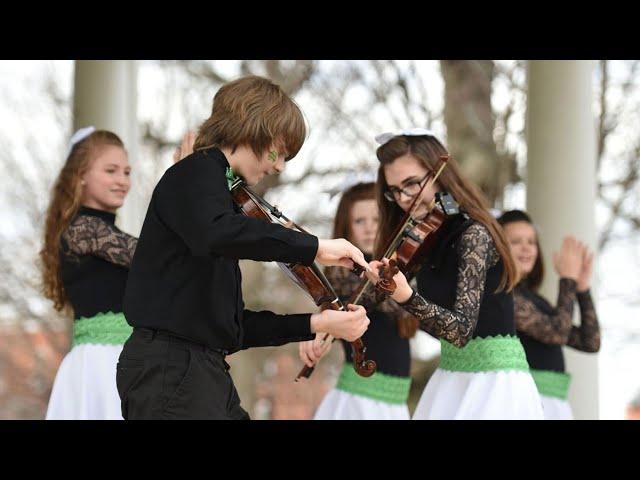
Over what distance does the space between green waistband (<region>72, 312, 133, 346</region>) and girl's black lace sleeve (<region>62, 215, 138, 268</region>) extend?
0.99ft

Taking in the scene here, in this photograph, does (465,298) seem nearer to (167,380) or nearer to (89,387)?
(167,380)

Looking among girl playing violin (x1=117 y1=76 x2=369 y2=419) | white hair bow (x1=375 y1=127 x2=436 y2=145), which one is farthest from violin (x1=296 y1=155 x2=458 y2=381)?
girl playing violin (x1=117 y1=76 x2=369 y2=419)

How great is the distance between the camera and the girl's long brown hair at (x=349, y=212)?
598 cm

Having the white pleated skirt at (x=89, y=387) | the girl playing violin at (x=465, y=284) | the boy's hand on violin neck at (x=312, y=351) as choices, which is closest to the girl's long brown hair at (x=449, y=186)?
the girl playing violin at (x=465, y=284)

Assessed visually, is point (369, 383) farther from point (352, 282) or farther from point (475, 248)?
point (475, 248)

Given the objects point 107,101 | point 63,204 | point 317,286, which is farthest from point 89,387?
point 107,101

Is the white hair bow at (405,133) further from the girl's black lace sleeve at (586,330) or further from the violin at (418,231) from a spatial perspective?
the girl's black lace sleeve at (586,330)

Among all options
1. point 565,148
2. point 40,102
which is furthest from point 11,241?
point 565,148

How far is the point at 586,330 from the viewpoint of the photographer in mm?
6203

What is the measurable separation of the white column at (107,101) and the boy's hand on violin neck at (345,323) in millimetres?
4008

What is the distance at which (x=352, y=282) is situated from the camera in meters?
5.91

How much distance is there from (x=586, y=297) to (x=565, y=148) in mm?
1543

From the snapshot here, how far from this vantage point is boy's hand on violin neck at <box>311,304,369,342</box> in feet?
11.4
